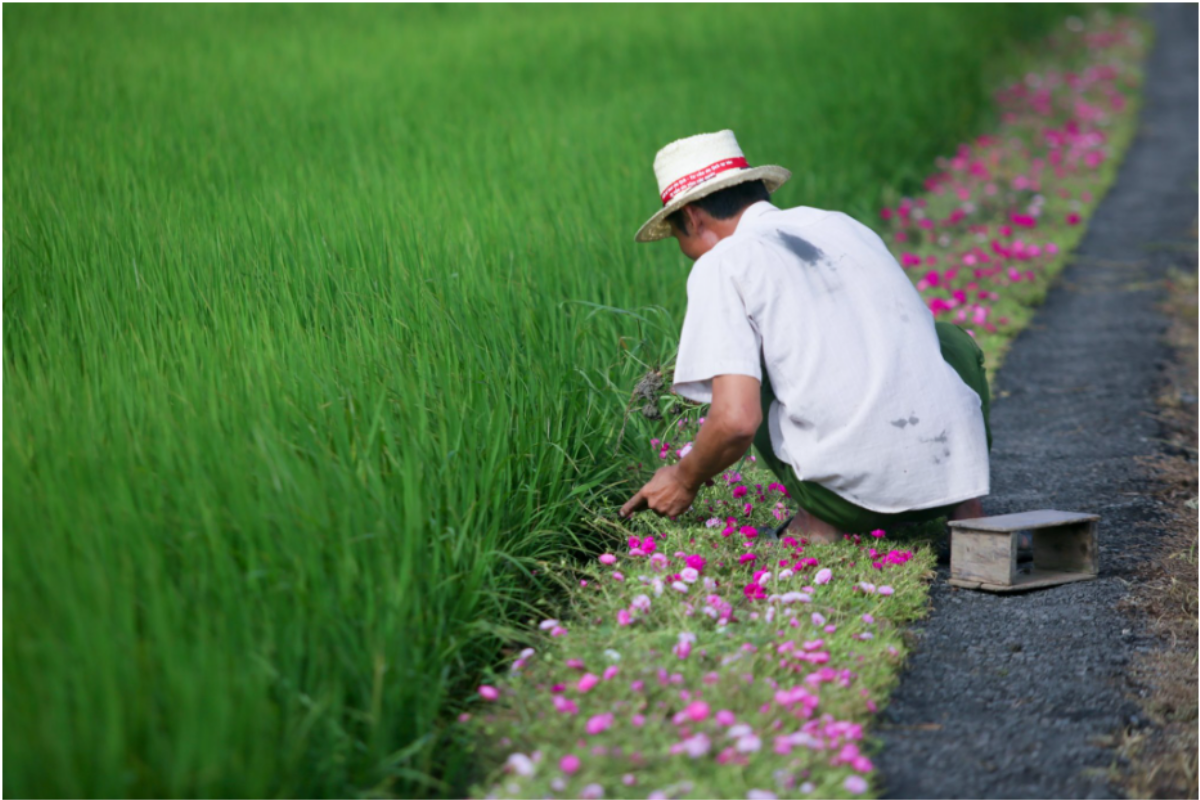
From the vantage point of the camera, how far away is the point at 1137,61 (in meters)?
13.1

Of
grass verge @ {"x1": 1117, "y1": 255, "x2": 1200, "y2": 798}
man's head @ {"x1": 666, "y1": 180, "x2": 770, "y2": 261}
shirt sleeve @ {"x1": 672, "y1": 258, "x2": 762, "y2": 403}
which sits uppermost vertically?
man's head @ {"x1": 666, "y1": 180, "x2": 770, "y2": 261}

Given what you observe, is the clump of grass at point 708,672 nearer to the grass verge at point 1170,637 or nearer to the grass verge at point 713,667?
the grass verge at point 713,667

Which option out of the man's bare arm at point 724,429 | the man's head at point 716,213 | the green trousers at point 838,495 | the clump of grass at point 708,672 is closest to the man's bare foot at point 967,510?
the green trousers at point 838,495

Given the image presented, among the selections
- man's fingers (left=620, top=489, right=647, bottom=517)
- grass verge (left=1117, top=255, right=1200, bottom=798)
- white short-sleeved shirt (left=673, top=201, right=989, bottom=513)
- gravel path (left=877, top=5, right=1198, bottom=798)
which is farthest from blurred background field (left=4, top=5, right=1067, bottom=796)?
grass verge (left=1117, top=255, right=1200, bottom=798)

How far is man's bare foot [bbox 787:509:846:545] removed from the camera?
2674 mm

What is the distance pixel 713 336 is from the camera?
2.35 m

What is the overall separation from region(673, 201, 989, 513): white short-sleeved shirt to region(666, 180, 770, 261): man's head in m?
0.05

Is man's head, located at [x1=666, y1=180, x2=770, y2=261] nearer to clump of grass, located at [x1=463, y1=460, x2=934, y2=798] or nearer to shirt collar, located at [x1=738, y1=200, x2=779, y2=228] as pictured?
shirt collar, located at [x1=738, y1=200, x2=779, y2=228]

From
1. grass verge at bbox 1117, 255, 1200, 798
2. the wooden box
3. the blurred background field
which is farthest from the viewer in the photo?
the wooden box

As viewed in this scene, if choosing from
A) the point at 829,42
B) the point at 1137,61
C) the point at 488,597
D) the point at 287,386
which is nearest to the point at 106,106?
the point at 287,386

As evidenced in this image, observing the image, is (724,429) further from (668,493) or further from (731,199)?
(731,199)

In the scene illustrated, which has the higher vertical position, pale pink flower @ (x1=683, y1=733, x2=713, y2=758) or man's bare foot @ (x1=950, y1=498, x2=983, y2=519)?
pale pink flower @ (x1=683, y1=733, x2=713, y2=758)

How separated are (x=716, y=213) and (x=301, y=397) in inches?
39.7

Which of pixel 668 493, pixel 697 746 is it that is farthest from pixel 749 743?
pixel 668 493
